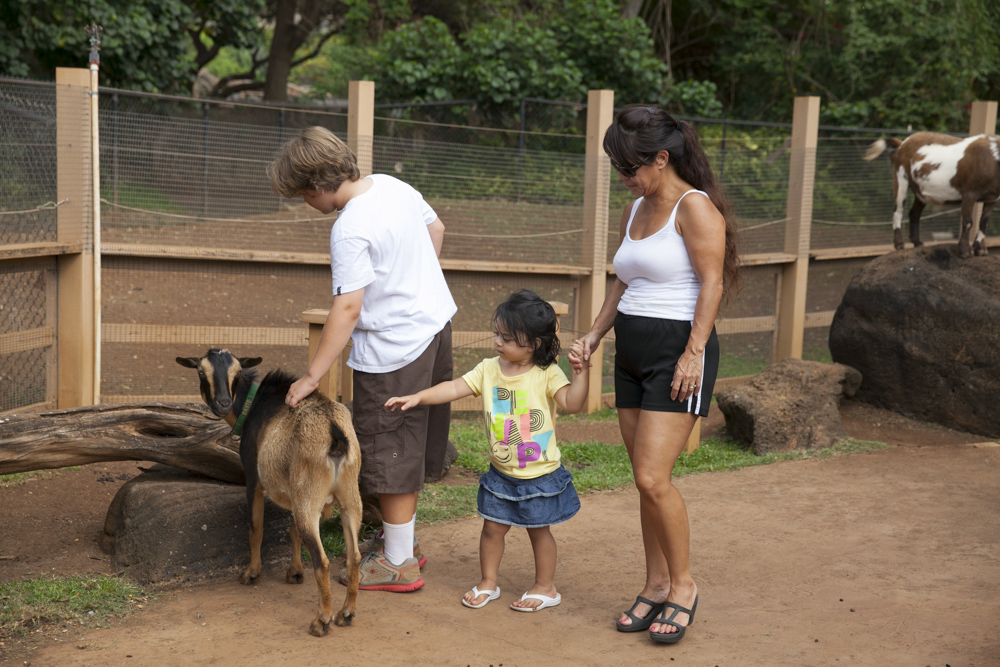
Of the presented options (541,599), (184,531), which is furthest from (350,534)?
(184,531)

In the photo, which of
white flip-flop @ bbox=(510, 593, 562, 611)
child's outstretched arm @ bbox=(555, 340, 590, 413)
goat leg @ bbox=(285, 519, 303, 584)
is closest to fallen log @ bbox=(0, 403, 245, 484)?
goat leg @ bbox=(285, 519, 303, 584)

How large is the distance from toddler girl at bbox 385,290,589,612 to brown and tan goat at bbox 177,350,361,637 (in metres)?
0.31

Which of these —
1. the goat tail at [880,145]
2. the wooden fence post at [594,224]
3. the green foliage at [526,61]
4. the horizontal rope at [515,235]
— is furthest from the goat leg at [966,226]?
the green foliage at [526,61]

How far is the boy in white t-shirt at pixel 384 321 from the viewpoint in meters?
3.47

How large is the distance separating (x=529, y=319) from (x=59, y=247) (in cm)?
412

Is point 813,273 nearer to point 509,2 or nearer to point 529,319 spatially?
Result: point 529,319

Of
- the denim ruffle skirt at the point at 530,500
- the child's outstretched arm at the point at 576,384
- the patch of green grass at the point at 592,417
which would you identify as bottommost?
the patch of green grass at the point at 592,417

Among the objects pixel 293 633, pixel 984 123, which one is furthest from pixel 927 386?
pixel 293 633

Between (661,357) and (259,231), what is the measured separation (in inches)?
227

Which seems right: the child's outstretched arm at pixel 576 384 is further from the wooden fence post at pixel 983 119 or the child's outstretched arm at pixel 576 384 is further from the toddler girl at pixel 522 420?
the wooden fence post at pixel 983 119

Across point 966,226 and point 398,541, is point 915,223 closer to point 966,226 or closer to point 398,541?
point 966,226

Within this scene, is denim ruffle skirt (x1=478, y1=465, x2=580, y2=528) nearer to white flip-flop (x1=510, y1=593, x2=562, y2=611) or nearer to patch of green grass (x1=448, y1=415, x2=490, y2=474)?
white flip-flop (x1=510, y1=593, x2=562, y2=611)

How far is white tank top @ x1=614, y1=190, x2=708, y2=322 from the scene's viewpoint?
3.30 meters

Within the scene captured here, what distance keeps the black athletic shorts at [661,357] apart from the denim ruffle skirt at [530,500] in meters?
0.55
